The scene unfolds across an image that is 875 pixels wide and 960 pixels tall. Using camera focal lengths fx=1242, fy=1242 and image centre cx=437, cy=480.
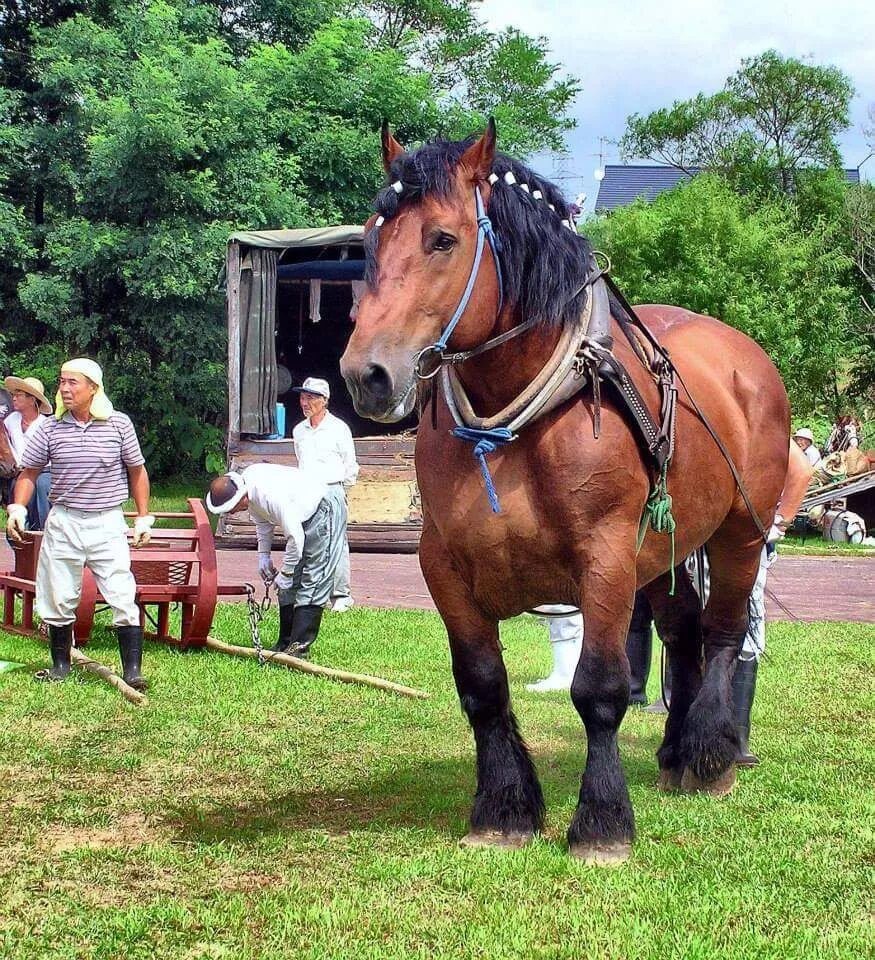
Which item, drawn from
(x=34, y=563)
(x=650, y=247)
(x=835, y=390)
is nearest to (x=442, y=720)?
(x=34, y=563)

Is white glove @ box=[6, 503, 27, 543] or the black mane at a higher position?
the black mane

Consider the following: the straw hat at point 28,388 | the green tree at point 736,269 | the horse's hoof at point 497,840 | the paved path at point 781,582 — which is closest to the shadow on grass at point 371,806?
the horse's hoof at point 497,840

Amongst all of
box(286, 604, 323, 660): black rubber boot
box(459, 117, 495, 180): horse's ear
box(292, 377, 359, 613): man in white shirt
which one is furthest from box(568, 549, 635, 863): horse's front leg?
box(292, 377, 359, 613): man in white shirt

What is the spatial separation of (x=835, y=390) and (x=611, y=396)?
94.0ft

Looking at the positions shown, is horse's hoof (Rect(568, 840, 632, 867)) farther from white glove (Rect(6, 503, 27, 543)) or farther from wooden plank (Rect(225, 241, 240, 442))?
wooden plank (Rect(225, 241, 240, 442))

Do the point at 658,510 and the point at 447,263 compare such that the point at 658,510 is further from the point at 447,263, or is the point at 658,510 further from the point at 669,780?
the point at 669,780

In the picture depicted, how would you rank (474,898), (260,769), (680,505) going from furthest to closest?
1. (260,769)
2. (680,505)
3. (474,898)

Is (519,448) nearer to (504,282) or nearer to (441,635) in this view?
(504,282)

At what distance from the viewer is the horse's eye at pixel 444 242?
4.04 m

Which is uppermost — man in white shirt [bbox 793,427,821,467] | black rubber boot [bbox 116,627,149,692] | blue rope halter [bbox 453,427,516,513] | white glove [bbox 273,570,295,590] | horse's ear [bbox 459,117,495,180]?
horse's ear [bbox 459,117,495,180]

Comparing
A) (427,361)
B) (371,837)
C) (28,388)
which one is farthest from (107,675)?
(28,388)

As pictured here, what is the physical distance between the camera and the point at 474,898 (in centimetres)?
403

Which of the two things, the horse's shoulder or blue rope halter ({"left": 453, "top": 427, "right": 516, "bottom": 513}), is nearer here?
blue rope halter ({"left": 453, "top": 427, "right": 516, "bottom": 513})

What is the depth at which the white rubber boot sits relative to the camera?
24.8 ft
